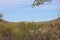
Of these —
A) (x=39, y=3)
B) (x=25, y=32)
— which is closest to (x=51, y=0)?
(x=39, y=3)

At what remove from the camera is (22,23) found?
11562 millimetres

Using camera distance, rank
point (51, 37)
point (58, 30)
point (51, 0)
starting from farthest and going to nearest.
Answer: point (51, 0) → point (58, 30) → point (51, 37)

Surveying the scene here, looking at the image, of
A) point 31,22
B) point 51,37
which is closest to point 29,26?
point 31,22

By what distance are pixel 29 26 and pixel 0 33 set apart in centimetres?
170

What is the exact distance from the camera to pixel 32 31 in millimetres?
10469

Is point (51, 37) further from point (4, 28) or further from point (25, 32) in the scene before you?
point (4, 28)

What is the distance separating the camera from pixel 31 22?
11422 millimetres

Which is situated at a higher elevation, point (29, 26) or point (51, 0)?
point (51, 0)

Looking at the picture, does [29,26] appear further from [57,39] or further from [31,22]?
[57,39]

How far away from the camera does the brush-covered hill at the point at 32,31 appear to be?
997 centimetres

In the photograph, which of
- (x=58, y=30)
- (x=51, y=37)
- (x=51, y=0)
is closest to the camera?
(x=51, y=37)

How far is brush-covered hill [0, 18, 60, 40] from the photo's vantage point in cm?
997

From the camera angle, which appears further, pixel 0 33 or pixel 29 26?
pixel 29 26

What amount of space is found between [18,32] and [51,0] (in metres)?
3.15
